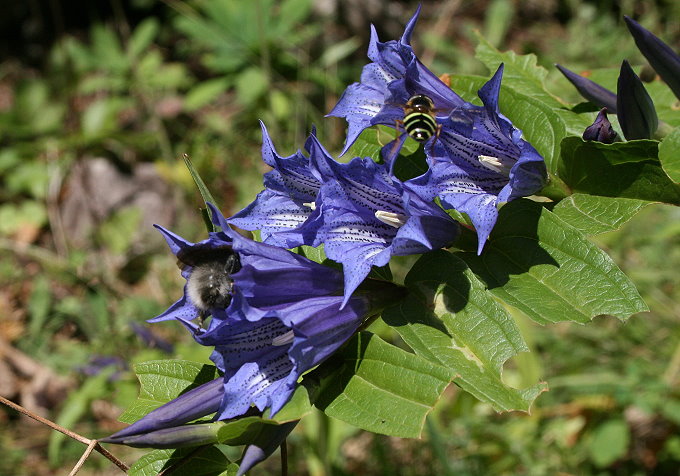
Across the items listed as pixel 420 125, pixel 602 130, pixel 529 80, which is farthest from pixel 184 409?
pixel 529 80

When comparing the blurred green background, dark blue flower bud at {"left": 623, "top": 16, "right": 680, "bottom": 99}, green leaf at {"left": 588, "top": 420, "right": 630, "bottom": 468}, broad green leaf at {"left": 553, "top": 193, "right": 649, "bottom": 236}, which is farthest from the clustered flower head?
green leaf at {"left": 588, "top": 420, "right": 630, "bottom": 468}

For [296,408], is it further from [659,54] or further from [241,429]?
[659,54]

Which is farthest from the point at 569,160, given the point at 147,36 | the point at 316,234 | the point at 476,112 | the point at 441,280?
the point at 147,36

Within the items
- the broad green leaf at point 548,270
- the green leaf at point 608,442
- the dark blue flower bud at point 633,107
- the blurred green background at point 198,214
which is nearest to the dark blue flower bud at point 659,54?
the dark blue flower bud at point 633,107

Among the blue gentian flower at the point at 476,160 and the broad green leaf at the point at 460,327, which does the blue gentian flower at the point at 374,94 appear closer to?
the blue gentian flower at the point at 476,160

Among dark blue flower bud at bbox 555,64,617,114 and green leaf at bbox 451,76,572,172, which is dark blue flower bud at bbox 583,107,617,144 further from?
dark blue flower bud at bbox 555,64,617,114
